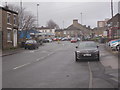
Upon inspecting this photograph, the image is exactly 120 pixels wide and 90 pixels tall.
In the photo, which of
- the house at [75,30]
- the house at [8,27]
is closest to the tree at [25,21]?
the house at [8,27]

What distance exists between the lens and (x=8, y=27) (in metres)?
33.7

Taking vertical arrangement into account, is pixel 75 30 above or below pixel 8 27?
above

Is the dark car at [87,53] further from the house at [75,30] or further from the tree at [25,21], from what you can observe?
the house at [75,30]

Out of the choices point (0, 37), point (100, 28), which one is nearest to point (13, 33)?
point (0, 37)

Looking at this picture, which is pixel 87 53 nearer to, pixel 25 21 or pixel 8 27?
pixel 8 27

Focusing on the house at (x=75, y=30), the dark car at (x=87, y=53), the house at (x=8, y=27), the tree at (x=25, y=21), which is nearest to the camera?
the dark car at (x=87, y=53)

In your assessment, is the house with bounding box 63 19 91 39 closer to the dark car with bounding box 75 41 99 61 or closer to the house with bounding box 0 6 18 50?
the house with bounding box 0 6 18 50

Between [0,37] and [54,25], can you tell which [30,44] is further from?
[54,25]

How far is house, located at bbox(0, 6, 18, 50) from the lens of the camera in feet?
103

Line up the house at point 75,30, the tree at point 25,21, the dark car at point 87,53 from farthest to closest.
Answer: the house at point 75,30
the tree at point 25,21
the dark car at point 87,53

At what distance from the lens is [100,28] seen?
120312mm

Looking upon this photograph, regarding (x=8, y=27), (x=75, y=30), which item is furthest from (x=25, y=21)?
(x=75, y=30)

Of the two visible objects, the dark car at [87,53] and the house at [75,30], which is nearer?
the dark car at [87,53]

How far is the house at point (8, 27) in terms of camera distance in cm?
3135
